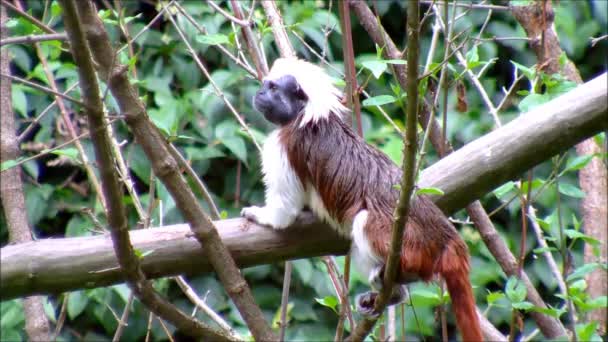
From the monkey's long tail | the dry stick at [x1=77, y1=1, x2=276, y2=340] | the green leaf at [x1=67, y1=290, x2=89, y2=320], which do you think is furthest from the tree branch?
the green leaf at [x1=67, y1=290, x2=89, y2=320]

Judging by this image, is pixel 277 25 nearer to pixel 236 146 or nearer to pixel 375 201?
pixel 375 201

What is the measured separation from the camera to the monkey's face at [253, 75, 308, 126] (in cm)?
326

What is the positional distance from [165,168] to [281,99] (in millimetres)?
1226

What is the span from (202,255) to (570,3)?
3720 millimetres

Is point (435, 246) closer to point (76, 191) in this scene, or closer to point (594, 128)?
point (594, 128)

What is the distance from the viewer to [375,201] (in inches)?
115

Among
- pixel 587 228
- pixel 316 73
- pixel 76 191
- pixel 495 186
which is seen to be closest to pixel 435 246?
pixel 495 186

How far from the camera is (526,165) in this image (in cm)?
267

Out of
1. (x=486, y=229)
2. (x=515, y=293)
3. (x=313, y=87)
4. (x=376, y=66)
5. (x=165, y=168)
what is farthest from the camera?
(x=486, y=229)

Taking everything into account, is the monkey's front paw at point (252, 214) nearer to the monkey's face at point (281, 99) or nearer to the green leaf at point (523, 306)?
the monkey's face at point (281, 99)

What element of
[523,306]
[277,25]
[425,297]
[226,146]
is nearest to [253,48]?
[277,25]

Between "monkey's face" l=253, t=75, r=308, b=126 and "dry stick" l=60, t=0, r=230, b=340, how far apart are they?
1239 millimetres

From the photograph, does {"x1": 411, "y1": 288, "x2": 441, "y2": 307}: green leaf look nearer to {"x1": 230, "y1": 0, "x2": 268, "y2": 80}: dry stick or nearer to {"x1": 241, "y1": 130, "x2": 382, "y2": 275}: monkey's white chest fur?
{"x1": 241, "y1": 130, "x2": 382, "y2": 275}: monkey's white chest fur

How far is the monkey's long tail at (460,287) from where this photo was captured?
261 centimetres
